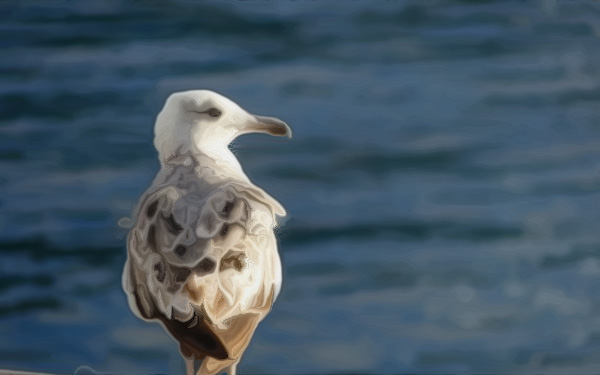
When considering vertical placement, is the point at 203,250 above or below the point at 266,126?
below

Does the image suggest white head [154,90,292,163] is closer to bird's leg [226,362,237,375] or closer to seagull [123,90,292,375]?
seagull [123,90,292,375]

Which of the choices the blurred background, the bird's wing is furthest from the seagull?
the blurred background

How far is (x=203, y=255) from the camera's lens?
134 centimetres

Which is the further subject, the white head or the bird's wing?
the white head

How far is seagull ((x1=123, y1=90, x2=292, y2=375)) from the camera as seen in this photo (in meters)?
1.35

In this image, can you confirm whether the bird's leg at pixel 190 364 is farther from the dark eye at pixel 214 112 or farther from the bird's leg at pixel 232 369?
the dark eye at pixel 214 112

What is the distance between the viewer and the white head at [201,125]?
4.78 feet

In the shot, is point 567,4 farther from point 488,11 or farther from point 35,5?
point 35,5

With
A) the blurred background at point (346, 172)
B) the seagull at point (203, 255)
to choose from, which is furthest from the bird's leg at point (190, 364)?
the blurred background at point (346, 172)

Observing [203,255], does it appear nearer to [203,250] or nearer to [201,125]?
[203,250]

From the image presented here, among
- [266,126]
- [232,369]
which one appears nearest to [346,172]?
[266,126]

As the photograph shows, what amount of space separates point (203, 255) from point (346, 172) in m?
0.43

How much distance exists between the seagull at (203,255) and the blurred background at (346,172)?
272mm

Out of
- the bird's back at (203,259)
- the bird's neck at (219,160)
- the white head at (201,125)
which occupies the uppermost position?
the white head at (201,125)
